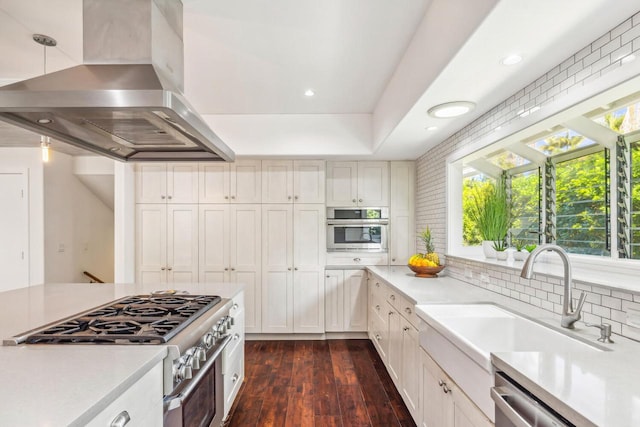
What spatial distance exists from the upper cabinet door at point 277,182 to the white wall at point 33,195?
3.00 metres

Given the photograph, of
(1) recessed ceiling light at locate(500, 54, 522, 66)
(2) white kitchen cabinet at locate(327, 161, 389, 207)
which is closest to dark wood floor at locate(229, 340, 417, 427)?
(2) white kitchen cabinet at locate(327, 161, 389, 207)

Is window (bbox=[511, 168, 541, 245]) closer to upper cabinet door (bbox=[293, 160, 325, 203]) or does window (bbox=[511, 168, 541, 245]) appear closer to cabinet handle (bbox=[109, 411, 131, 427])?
upper cabinet door (bbox=[293, 160, 325, 203])

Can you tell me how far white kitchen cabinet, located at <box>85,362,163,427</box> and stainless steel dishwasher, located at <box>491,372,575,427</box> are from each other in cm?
115

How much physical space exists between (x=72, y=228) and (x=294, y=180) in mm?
3601

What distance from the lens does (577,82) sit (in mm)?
1587

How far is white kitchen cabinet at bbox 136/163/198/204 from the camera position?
4066mm

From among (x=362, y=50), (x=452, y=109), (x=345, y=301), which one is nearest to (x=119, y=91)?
(x=362, y=50)

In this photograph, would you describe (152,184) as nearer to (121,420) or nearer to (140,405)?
(140,405)

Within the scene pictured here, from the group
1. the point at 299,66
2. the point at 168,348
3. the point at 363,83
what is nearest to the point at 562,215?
the point at 363,83

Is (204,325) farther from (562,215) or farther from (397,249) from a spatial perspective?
(397,249)

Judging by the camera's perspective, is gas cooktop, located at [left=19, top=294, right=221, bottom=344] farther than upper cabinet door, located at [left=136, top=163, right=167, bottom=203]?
No

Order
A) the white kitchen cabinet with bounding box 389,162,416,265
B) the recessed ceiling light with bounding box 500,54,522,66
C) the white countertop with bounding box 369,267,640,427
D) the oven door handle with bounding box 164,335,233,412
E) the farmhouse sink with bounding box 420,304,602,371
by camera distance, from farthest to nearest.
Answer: the white kitchen cabinet with bounding box 389,162,416,265, the recessed ceiling light with bounding box 500,54,522,66, the farmhouse sink with bounding box 420,304,602,371, the oven door handle with bounding box 164,335,233,412, the white countertop with bounding box 369,267,640,427

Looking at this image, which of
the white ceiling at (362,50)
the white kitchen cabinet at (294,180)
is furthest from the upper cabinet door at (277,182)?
the white ceiling at (362,50)

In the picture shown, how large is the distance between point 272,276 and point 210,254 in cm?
80
